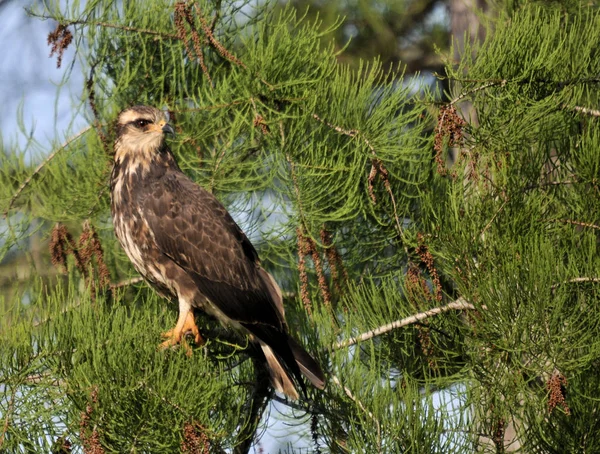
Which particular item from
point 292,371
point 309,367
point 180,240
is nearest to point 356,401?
point 309,367

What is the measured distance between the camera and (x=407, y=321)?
3.20m

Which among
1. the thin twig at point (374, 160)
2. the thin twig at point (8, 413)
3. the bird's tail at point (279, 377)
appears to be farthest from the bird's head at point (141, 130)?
the thin twig at point (8, 413)

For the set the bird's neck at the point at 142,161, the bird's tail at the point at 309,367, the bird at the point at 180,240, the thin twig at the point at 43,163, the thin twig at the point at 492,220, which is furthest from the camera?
the bird's neck at the point at 142,161

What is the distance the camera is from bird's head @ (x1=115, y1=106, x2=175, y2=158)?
3.96m

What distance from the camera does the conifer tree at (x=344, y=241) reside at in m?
2.74

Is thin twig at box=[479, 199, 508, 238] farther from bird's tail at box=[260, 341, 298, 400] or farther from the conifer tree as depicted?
bird's tail at box=[260, 341, 298, 400]

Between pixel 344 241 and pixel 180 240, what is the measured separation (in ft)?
2.75

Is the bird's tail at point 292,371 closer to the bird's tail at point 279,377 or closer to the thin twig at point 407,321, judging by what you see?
the bird's tail at point 279,377

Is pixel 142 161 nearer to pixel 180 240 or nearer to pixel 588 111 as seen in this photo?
pixel 180 240

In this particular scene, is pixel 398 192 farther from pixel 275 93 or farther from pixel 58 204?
pixel 58 204

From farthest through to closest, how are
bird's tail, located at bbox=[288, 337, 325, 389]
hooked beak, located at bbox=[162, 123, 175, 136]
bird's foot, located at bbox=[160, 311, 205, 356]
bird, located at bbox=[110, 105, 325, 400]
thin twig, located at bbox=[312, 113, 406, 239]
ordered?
bird, located at bbox=[110, 105, 325, 400]
hooked beak, located at bbox=[162, 123, 175, 136]
bird's foot, located at bbox=[160, 311, 205, 356]
thin twig, located at bbox=[312, 113, 406, 239]
bird's tail, located at bbox=[288, 337, 325, 389]

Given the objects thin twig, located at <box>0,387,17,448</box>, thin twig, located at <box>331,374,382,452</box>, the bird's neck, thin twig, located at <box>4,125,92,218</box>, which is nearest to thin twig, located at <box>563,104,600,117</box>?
thin twig, located at <box>331,374,382,452</box>

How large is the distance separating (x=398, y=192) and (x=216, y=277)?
1.03m

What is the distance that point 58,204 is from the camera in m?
3.92
